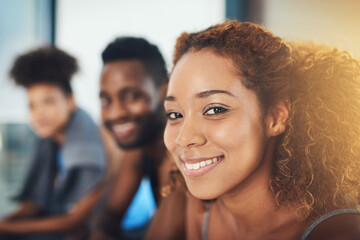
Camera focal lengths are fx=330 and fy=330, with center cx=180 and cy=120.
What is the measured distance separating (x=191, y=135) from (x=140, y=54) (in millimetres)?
589

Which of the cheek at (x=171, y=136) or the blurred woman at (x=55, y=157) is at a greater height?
the cheek at (x=171, y=136)

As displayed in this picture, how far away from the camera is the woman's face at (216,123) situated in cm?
60

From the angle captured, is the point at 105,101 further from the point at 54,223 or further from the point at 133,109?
the point at 54,223

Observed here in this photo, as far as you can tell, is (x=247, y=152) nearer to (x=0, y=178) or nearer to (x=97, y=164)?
(x=97, y=164)

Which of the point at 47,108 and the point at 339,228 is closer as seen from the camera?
the point at 339,228

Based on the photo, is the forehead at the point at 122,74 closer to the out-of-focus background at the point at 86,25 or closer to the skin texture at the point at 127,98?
the skin texture at the point at 127,98

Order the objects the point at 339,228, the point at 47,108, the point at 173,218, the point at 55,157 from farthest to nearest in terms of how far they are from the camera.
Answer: the point at 55,157 → the point at 47,108 → the point at 173,218 → the point at 339,228

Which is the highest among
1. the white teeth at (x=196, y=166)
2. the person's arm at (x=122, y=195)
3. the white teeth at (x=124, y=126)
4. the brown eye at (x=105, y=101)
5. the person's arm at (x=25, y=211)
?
the brown eye at (x=105, y=101)

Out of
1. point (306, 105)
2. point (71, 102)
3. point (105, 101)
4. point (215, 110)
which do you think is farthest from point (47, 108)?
point (306, 105)

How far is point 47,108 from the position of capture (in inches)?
58.3

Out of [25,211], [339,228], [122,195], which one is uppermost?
[339,228]

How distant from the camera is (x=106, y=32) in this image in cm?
204

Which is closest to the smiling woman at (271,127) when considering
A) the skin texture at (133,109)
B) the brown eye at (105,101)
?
the skin texture at (133,109)

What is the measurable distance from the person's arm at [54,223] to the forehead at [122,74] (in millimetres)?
580
